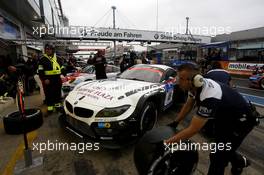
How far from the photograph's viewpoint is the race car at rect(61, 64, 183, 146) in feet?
8.09

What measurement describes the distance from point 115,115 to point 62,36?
47.8 ft

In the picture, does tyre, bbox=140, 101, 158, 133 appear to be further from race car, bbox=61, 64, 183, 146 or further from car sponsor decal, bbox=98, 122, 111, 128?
car sponsor decal, bbox=98, 122, 111, 128

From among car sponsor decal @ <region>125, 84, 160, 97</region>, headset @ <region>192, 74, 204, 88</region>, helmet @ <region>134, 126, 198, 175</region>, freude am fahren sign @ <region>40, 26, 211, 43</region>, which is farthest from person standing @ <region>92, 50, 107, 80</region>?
freude am fahren sign @ <region>40, 26, 211, 43</region>

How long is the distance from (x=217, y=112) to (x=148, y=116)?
1.47m

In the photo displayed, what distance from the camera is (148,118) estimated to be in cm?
302

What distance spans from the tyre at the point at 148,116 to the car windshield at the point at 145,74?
0.79 m

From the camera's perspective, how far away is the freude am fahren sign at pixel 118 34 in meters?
15.0

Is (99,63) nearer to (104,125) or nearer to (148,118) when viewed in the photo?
(148,118)

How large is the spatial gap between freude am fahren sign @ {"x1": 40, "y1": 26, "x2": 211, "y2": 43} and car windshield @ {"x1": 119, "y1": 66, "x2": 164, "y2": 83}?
9.22 m

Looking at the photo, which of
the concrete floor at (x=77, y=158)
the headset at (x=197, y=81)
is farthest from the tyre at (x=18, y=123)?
the headset at (x=197, y=81)

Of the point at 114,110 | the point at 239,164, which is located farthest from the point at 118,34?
the point at 239,164

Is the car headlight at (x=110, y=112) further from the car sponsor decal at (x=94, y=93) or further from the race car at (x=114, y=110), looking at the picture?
the car sponsor decal at (x=94, y=93)

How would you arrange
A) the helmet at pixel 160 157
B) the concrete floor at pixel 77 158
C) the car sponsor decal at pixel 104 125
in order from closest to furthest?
1. the helmet at pixel 160 157
2. the concrete floor at pixel 77 158
3. the car sponsor decal at pixel 104 125

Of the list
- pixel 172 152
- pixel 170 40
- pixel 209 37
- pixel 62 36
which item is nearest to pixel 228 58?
pixel 170 40
